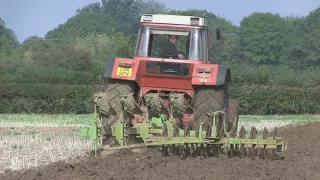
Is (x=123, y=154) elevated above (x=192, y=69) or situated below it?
below

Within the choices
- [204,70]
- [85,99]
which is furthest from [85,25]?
[204,70]

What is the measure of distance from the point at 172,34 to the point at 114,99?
5.51 feet

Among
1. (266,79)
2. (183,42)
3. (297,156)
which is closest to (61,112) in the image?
(266,79)

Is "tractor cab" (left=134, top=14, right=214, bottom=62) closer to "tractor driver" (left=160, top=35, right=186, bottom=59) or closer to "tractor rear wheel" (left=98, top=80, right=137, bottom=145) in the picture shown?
"tractor driver" (left=160, top=35, right=186, bottom=59)

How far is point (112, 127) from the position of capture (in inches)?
363

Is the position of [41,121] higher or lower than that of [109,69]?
lower

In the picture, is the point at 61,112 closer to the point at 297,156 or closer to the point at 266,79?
the point at 266,79

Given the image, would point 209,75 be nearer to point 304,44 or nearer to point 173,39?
point 173,39

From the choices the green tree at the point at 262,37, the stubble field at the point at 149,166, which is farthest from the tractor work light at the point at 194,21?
the green tree at the point at 262,37

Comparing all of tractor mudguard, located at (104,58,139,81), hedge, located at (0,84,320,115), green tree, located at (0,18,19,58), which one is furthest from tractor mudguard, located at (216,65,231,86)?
green tree, located at (0,18,19,58)

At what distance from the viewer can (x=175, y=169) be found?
7.71 m

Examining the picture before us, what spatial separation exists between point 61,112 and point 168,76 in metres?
18.8

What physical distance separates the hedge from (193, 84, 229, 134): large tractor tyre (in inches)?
729

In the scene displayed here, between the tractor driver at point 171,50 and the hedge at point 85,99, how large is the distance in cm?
1772
